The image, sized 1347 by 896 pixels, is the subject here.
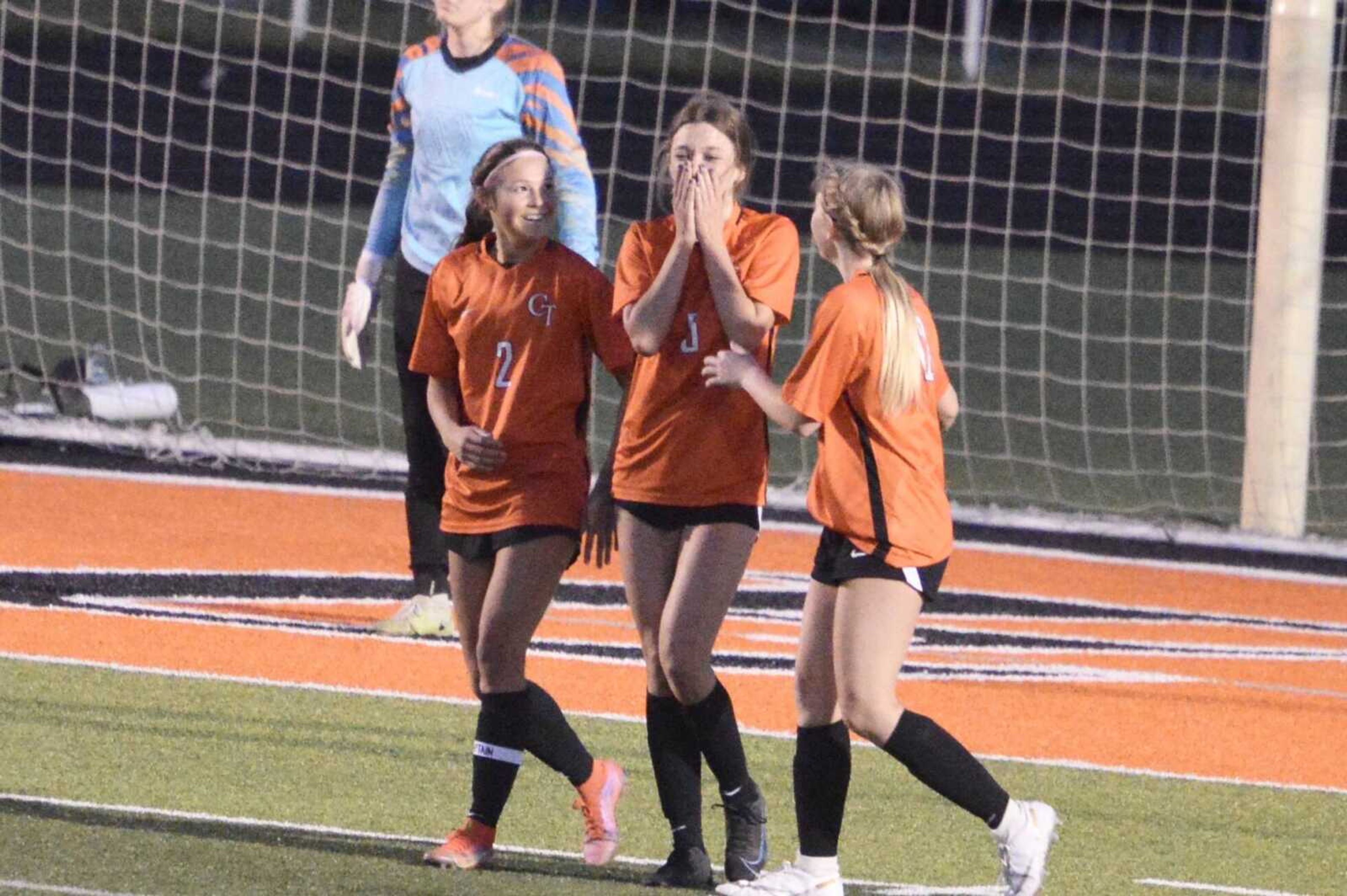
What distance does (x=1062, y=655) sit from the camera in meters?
8.80

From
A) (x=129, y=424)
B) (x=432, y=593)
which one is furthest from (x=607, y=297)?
(x=129, y=424)

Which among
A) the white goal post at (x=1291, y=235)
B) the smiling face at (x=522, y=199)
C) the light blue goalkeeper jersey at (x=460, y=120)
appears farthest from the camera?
the white goal post at (x=1291, y=235)

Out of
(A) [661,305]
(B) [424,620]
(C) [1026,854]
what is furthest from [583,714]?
(C) [1026,854]

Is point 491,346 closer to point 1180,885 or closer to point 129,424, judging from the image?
point 1180,885

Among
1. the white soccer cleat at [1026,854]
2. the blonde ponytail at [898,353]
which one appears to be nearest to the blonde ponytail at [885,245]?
the blonde ponytail at [898,353]

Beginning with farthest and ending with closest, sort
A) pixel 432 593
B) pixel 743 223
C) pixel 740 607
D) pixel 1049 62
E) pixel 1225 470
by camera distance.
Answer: pixel 1049 62 → pixel 1225 470 → pixel 740 607 → pixel 432 593 → pixel 743 223

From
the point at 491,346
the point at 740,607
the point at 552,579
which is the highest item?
the point at 491,346

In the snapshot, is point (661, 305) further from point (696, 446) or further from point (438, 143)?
point (438, 143)


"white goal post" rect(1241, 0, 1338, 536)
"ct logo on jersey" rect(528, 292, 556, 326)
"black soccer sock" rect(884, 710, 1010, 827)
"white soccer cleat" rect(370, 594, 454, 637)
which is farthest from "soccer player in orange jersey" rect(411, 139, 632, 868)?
"white goal post" rect(1241, 0, 1338, 536)

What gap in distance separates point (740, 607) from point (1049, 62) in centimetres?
1939

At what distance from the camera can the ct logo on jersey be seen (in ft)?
17.5

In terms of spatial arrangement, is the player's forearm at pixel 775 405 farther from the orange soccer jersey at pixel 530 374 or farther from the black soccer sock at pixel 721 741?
the black soccer sock at pixel 721 741

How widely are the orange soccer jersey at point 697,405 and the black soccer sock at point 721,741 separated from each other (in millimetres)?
425

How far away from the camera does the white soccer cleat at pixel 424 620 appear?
27.1 feet
